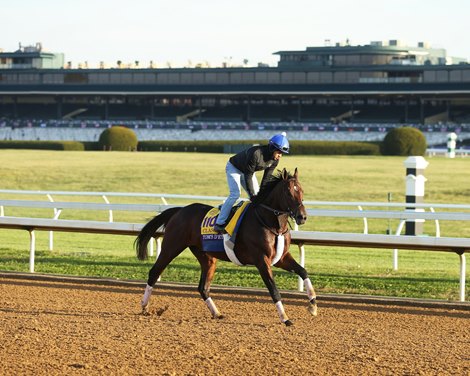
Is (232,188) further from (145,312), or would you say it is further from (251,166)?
(145,312)

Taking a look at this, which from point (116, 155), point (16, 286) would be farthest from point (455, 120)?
point (16, 286)

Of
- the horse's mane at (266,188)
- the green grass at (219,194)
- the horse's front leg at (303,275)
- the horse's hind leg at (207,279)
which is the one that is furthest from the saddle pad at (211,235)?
the green grass at (219,194)

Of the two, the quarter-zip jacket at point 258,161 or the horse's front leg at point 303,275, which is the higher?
the quarter-zip jacket at point 258,161

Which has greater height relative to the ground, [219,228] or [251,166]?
[251,166]

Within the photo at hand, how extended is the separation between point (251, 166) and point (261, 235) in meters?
0.66

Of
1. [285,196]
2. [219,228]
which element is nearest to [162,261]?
[219,228]

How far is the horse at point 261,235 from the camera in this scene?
9125 millimetres

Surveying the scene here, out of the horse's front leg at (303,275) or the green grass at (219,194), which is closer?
the horse's front leg at (303,275)

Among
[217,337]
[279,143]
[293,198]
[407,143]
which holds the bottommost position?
[407,143]

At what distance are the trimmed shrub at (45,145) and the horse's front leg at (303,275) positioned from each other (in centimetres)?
4990

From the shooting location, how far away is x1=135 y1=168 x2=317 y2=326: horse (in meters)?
9.12

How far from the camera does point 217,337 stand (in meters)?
8.42

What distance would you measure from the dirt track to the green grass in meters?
1.72

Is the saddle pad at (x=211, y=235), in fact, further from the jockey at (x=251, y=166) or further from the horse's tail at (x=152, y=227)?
the horse's tail at (x=152, y=227)
